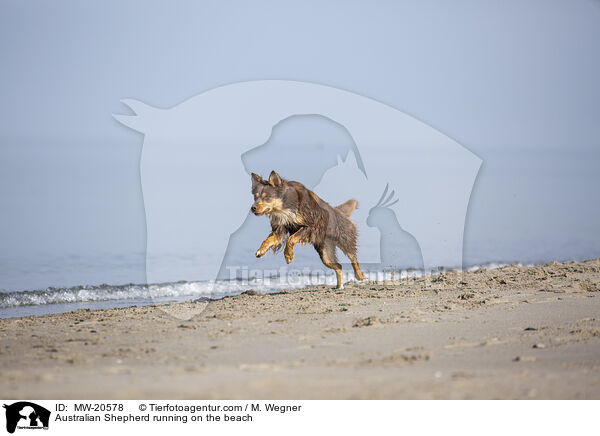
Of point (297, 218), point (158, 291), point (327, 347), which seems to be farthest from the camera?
point (158, 291)

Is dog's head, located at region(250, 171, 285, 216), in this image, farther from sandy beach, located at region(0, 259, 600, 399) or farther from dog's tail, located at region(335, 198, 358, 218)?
dog's tail, located at region(335, 198, 358, 218)

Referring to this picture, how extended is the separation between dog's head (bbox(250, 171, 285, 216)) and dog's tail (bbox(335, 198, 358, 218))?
166cm

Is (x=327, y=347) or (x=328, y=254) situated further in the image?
(x=328, y=254)

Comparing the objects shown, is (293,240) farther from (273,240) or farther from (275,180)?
(275,180)

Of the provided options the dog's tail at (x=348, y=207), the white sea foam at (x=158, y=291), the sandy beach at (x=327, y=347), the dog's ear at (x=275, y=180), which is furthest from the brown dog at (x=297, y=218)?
the white sea foam at (x=158, y=291)

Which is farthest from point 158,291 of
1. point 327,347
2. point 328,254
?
point 327,347

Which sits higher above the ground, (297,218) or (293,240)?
(297,218)

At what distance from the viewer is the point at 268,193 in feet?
33.3

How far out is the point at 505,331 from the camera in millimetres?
7078

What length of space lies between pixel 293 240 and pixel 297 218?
371 mm

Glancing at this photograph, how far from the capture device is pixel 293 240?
1033cm

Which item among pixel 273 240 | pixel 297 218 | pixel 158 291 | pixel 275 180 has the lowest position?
pixel 158 291

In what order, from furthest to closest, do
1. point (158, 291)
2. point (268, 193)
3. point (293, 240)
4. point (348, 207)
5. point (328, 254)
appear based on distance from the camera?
point (158, 291) → point (348, 207) → point (328, 254) → point (293, 240) → point (268, 193)

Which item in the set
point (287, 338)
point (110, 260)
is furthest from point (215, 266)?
point (287, 338)
